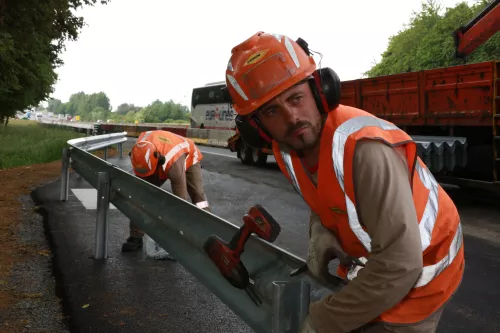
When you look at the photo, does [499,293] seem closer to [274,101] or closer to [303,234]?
[303,234]

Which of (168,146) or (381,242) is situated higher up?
(168,146)

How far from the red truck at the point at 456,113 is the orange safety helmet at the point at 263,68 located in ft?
24.5

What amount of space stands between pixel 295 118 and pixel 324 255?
51 centimetres

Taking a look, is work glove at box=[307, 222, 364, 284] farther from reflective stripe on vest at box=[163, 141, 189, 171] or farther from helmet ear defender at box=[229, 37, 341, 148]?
reflective stripe on vest at box=[163, 141, 189, 171]

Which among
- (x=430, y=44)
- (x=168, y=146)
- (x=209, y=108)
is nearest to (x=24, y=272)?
(x=168, y=146)

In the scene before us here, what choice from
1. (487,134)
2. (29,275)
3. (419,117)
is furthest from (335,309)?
(419,117)

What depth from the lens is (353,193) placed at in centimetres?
168

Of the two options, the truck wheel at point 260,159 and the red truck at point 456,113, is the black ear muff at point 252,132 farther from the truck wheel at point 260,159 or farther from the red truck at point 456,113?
the truck wheel at point 260,159

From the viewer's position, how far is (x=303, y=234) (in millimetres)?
6691

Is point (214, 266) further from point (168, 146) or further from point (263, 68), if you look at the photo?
point (168, 146)

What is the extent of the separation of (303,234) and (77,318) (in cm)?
357

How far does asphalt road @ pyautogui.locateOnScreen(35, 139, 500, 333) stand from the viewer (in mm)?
3729

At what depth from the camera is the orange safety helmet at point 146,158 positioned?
5.42 m

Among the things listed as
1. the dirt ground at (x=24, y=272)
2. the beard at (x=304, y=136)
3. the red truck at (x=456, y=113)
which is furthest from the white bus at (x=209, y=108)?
the beard at (x=304, y=136)
